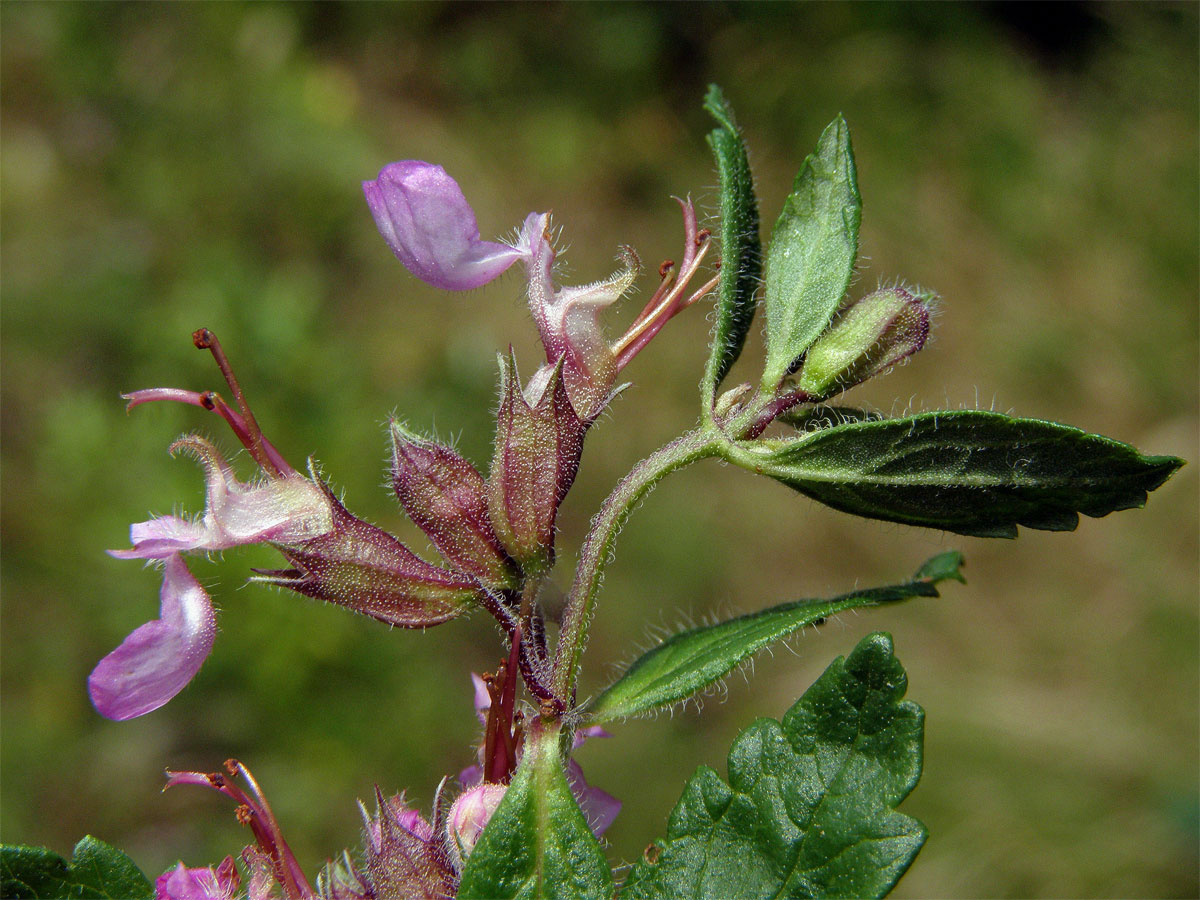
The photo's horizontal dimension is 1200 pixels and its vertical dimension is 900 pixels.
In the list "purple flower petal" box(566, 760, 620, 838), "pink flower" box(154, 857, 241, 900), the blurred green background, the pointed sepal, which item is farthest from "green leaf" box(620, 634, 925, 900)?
the blurred green background

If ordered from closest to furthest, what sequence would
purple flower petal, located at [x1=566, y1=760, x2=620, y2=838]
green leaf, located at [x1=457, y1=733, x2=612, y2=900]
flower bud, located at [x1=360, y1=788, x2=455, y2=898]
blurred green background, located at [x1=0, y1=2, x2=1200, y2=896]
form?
green leaf, located at [x1=457, y1=733, x2=612, y2=900] < flower bud, located at [x1=360, y1=788, x2=455, y2=898] < purple flower petal, located at [x1=566, y1=760, x2=620, y2=838] < blurred green background, located at [x1=0, y1=2, x2=1200, y2=896]

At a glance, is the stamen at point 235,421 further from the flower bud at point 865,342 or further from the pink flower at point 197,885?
the flower bud at point 865,342

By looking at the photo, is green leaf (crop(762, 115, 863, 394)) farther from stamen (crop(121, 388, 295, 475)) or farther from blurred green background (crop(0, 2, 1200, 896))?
blurred green background (crop(0, 2, 1200, 896))

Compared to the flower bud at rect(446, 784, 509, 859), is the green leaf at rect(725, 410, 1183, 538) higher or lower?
higher

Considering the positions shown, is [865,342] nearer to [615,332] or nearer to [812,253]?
[812,253]

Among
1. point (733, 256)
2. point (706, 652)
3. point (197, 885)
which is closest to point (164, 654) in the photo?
point (197, 885)

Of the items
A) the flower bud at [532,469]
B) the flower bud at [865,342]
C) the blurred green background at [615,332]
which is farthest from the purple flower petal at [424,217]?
the blurred green background at [615,332]

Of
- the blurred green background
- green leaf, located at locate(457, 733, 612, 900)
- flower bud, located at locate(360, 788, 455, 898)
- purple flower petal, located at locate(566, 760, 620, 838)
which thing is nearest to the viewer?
green leaf, located at locate(457, 733, 612, 900)
